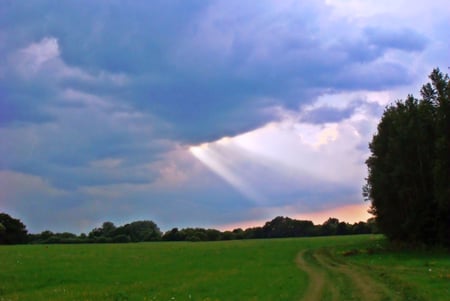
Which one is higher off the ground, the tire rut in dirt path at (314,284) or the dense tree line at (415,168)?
the dense tree line at (415,168)

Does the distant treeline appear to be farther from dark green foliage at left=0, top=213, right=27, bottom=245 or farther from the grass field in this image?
the grass field

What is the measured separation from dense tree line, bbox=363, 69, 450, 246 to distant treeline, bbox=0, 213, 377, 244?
59.6 meters

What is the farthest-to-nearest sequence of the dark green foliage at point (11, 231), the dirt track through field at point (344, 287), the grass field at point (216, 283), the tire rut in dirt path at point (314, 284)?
the dark green foliage at point (11, 231), the grass field at point (216, 283), the tire rut in dirt path at point (314, 284), the dirt track through field at point (344, 287)

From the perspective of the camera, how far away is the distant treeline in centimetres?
13238

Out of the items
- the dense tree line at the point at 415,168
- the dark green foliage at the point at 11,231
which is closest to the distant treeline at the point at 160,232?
the dark green foliage at the point at 11,231

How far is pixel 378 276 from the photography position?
105 feet

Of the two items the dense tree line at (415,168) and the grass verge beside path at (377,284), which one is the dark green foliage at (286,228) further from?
the grass verge beside path at (377,284)

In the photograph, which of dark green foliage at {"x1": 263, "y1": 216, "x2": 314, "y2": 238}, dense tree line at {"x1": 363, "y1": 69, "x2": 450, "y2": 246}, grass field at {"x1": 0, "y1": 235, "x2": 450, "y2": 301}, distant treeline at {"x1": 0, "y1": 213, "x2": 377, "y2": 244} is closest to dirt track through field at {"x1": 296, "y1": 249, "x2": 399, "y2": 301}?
grass field at {"x1": 0, "y1": 235, "x2": 450, "y2": 301}

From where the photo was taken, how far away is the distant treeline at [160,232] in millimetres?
132375

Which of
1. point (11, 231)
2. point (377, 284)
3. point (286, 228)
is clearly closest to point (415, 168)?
point (377, 284)

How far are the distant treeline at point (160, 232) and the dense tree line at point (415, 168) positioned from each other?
195 feet

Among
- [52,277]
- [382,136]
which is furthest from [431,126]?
[52,277]

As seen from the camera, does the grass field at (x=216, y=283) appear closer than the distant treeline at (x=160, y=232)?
Yes

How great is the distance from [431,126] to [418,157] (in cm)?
404
